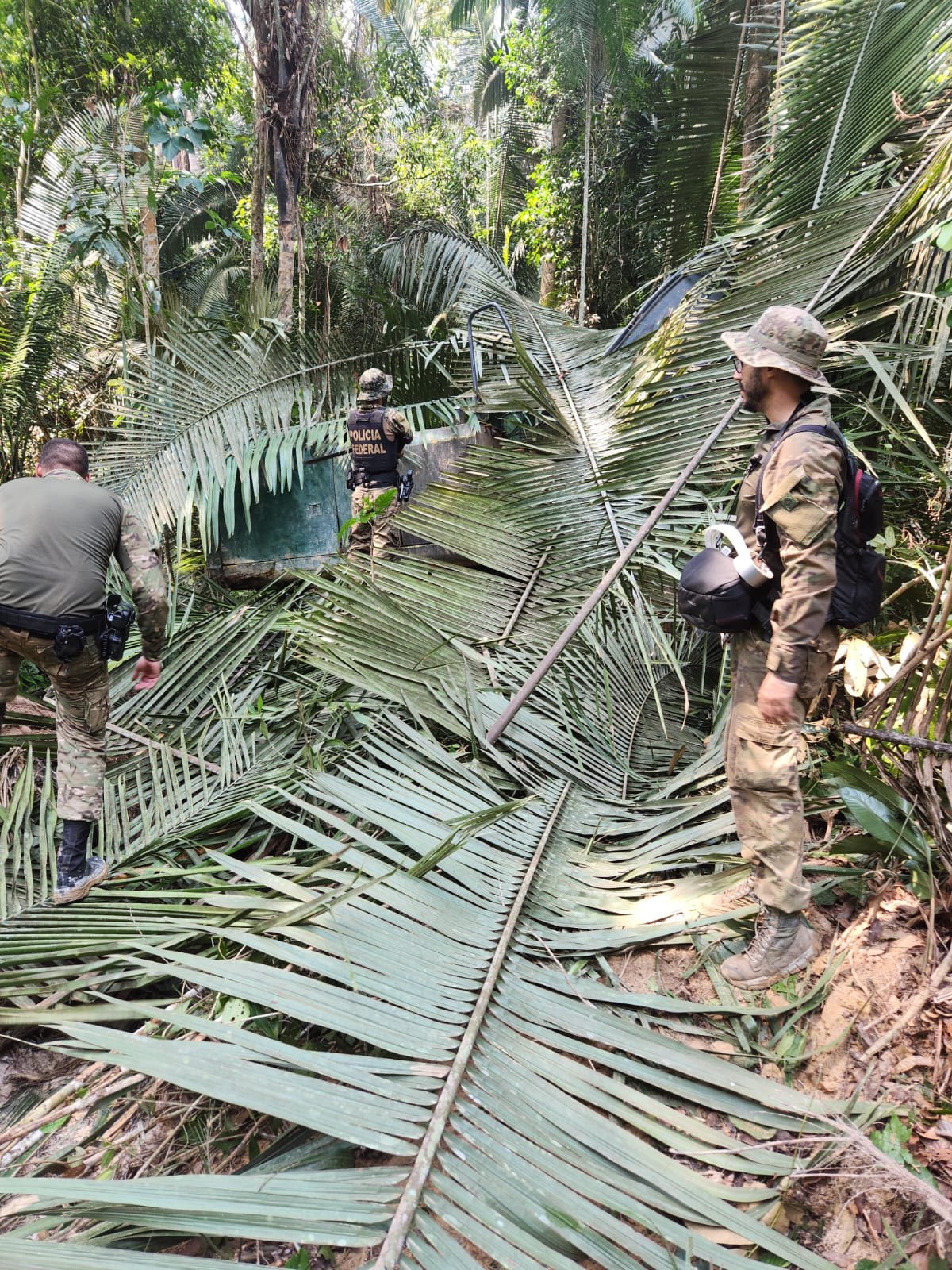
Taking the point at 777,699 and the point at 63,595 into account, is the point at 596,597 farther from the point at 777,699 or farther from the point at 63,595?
the point at 63,595

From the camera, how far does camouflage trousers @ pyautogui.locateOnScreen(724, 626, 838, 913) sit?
1730mm

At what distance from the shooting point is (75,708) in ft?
8.39

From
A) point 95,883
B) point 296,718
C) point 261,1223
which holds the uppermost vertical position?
point 261,1223

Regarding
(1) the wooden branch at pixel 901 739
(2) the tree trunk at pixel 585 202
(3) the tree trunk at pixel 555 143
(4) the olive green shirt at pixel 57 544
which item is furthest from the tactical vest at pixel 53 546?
(3) the tree trunk at pixel 555 143

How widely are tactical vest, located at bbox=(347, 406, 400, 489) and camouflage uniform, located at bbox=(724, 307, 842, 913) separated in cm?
289

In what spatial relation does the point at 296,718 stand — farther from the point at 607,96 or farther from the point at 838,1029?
the point at 607,96

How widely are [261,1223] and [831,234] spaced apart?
313 centimetres

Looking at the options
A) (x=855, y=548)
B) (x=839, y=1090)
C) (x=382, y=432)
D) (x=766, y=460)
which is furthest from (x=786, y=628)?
(x=382, y=432)

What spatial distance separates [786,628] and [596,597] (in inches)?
26.7

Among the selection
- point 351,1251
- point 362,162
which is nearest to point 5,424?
point 351,1251

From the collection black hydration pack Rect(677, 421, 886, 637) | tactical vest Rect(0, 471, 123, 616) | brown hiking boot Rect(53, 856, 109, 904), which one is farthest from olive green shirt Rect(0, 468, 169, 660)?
black hydration pack Rect(677, 421, 886, 637)

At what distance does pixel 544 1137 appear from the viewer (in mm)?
1115

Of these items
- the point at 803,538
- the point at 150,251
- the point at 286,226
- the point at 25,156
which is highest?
the point at 25,156

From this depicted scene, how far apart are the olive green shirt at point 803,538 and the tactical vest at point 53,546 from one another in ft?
7.15
